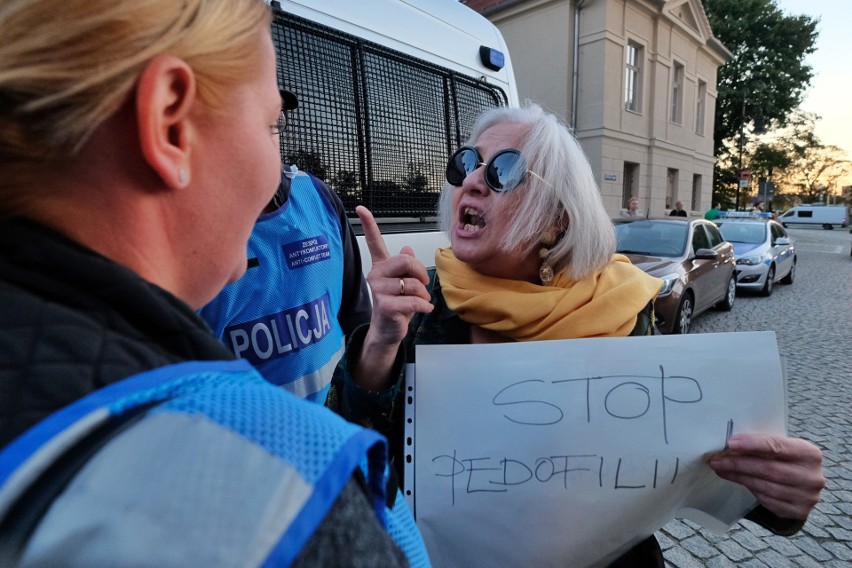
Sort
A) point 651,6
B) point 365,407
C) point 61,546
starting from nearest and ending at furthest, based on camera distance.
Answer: point 61,546, point 365,407, point 651,6

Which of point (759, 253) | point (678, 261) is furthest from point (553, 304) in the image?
point (759, 253)

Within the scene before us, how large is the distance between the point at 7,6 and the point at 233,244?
0.33 metres

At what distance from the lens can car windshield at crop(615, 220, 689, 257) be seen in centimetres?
725

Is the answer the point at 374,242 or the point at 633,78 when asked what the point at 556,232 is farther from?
the point at 633,78

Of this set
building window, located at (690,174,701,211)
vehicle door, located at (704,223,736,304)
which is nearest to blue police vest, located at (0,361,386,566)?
vehicle door, located at (704,223,736,304)

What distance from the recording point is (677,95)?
898 inches

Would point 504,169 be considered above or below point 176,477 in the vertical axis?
above

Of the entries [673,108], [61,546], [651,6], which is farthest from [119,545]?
[673,108]

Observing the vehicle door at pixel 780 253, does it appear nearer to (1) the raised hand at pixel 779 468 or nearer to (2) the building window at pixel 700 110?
(1) the raised hand at pixel 779 468

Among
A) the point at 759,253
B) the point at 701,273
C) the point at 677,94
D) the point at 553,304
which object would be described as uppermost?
the point at 677,94

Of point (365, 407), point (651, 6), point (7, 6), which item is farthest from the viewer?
point (651, 6)

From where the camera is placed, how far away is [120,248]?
59cm

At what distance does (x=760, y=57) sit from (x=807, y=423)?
3208cm

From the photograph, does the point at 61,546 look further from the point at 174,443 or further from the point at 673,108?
the point at 673,108
